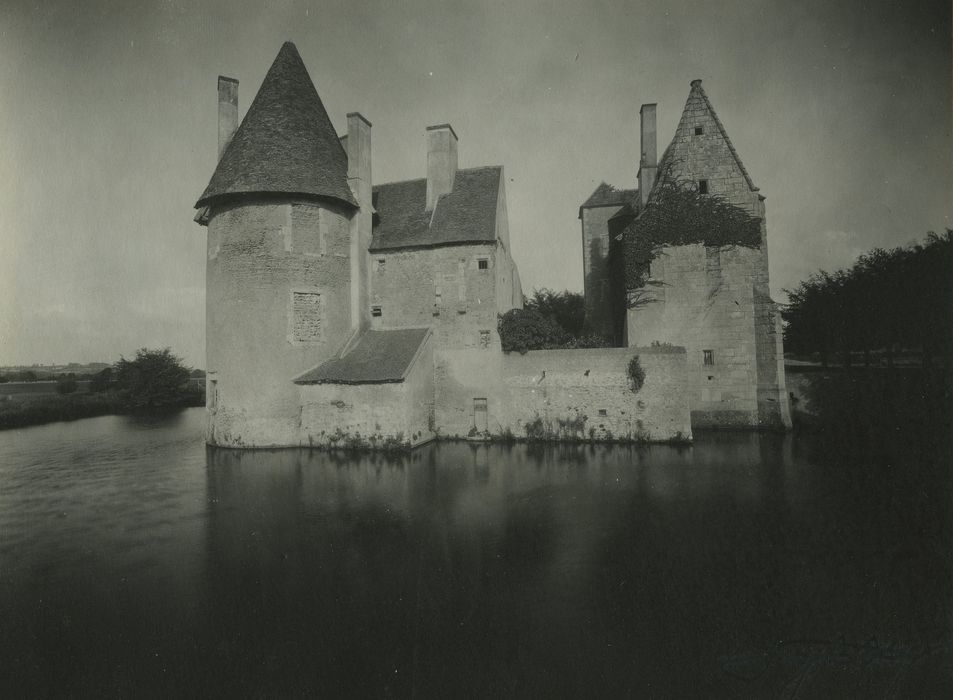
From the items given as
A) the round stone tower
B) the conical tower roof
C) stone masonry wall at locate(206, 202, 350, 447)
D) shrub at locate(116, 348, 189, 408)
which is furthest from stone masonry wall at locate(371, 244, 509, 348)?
shrub at locate(116, 348, 189, 408)

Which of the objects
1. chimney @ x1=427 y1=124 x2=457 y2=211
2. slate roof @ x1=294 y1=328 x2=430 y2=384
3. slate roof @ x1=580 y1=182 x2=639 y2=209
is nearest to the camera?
slate roof @ x1=294 y1=328 x2=430 y2=384

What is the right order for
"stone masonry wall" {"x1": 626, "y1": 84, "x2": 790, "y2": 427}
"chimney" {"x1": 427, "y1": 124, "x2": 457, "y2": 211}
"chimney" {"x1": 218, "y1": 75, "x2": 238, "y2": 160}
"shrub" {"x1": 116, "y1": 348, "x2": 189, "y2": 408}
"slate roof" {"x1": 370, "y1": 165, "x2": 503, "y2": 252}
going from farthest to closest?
"shrub" {"x1": 116, "y1": 348, "x2": 189, "y2": 408} → "chimney" {"x1": 427, "y1": 124, "x2": 457, "y2": 211} → "chimney" {"x1": 218, "y1": 75, "x2": 238, "y2": 160} → "slate roof" {"x1": 370, "y1": 165, "x2": 503, "y2": 252} → "stone masonry wall" {"x1": 626, "y1": 84, "x2": 790, "y2": 427}

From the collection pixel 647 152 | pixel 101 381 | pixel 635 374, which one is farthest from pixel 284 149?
pixel 101 381

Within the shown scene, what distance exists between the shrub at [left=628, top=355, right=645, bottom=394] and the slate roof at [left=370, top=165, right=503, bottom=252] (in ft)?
20.8

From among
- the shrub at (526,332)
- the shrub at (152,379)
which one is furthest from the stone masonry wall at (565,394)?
the shrub at (152,379)

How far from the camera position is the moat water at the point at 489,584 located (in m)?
4.41

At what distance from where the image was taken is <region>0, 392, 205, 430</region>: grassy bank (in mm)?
24844

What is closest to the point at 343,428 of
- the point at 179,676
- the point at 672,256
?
the point at 179,676

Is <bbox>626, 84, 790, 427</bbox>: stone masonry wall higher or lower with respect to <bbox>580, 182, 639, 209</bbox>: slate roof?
lower

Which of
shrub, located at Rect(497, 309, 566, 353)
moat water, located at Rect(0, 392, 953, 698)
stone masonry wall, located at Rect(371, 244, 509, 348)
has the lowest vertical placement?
moat water, located at Rect(0, 392, 953, 698)

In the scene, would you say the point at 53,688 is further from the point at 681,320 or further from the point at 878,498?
the point at 681,320

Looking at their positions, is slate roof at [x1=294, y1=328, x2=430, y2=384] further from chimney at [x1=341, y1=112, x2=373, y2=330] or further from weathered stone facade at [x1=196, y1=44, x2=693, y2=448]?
chimney at [x1=341, y1=112, x2=373, y2=330]

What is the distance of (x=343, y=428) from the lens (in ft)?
51.4

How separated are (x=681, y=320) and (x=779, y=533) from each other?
11355 mm
